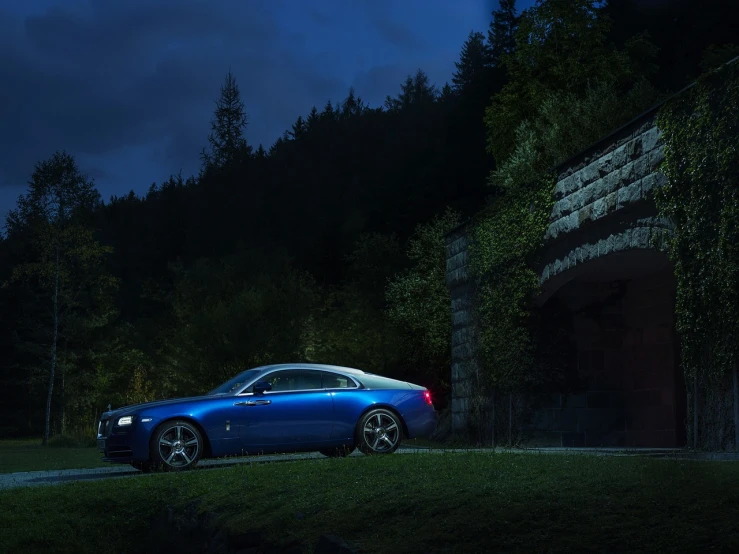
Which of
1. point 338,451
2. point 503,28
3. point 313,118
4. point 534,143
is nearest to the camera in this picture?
point 338,451

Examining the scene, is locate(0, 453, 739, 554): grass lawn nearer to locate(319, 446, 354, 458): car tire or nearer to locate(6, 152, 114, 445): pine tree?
locate(319, 446, 354, 458): car tire

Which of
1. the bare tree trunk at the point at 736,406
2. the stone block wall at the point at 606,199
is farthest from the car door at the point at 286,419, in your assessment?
the bare tree trunk at the point at 736,406

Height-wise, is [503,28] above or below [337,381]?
above

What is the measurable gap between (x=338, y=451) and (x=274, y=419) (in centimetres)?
134

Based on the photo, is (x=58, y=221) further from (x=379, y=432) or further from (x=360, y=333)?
(x=379, y=432)

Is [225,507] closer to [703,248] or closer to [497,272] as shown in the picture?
[703,248]

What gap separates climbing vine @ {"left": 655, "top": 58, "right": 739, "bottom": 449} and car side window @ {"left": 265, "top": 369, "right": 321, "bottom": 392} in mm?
4980

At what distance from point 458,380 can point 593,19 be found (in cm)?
2675

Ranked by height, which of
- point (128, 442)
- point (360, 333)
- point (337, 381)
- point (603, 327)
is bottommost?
point (128, 442)

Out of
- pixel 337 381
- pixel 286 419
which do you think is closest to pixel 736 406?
pixel 337 381

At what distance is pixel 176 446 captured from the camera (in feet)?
41.3

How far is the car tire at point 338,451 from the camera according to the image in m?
13.6

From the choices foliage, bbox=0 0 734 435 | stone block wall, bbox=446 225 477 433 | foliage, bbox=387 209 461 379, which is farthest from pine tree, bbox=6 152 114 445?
stone block wall, bbox=446 225 477 433

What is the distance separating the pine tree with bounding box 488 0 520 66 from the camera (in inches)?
2815
